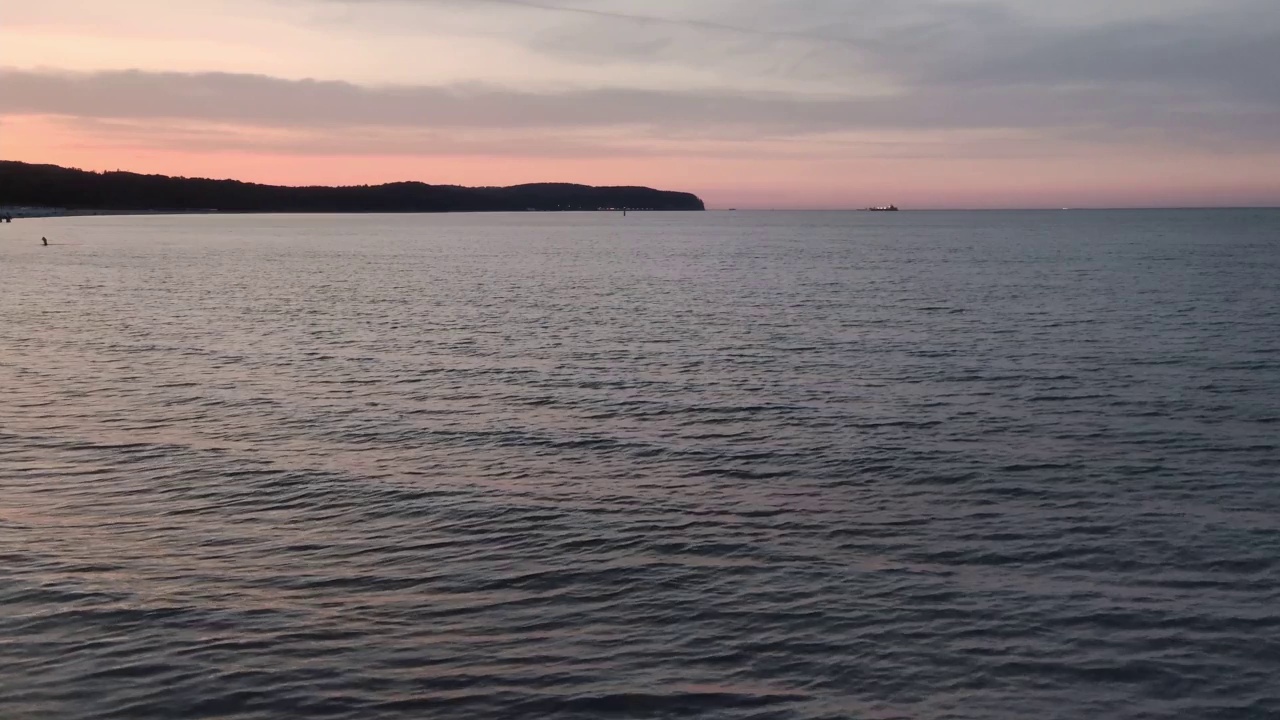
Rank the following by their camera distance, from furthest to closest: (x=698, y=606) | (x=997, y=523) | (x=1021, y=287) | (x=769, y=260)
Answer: (x=769, y=260) < (x=1021, y=287) < (x=997, y=523) < (x=698, y=606)

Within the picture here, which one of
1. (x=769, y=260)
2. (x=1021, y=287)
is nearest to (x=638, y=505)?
(x=1021, y=287)

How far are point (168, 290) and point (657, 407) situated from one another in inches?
2528

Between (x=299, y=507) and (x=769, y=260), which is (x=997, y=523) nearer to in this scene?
(x=299, y=507)

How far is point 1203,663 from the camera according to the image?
52.3 ft

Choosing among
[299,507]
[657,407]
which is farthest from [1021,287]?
[299,507]

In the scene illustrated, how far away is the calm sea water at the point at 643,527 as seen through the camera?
15328mm

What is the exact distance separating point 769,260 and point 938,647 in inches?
4803

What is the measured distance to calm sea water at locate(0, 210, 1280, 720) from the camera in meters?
15.3

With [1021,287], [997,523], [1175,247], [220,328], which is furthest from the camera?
[1175,247]

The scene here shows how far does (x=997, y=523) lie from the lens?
74.1 ft

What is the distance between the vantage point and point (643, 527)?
22250mm

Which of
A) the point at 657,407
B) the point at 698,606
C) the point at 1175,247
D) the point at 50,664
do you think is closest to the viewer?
the point at 50,664

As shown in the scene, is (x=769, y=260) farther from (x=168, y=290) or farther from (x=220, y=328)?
(x=220, y=328)

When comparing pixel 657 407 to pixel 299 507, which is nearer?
pixel 299 507
